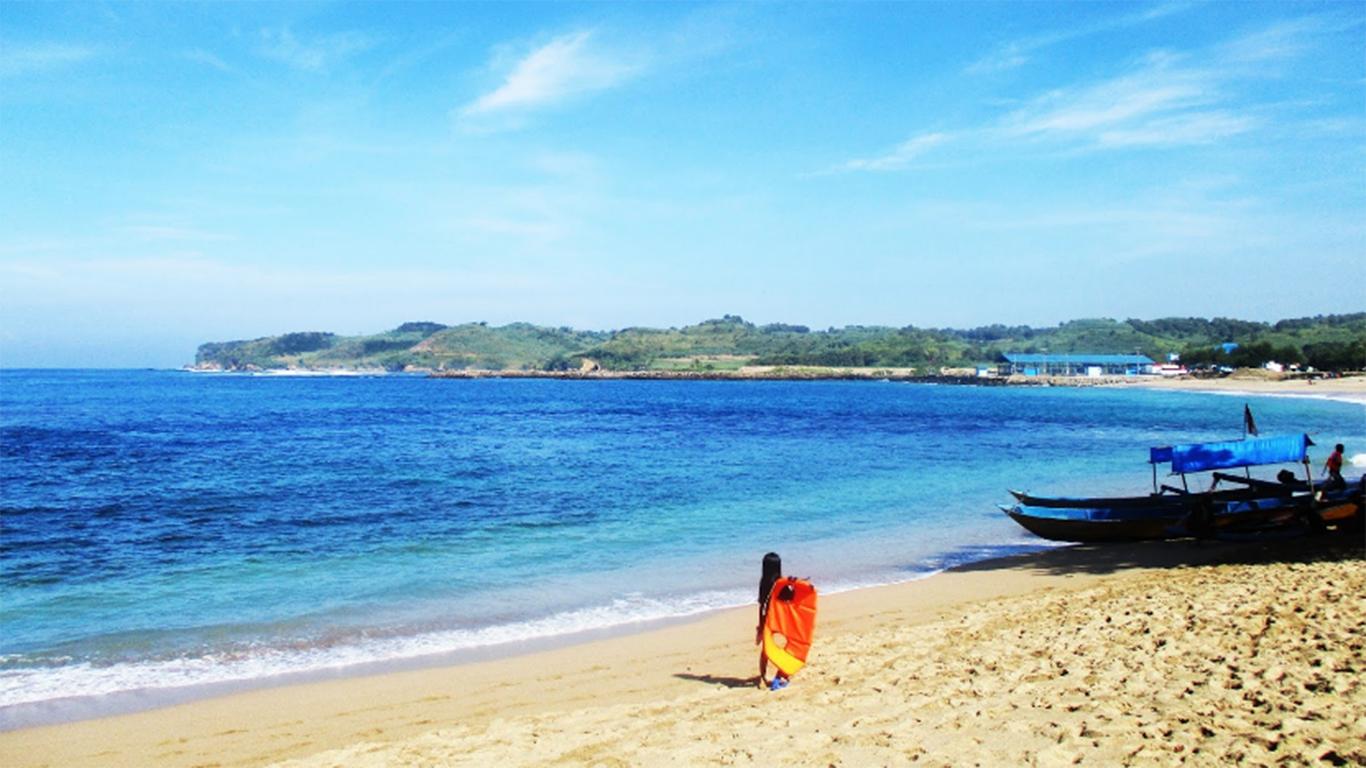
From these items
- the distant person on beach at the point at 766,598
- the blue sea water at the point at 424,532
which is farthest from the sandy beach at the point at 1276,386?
the distant person on beach at the point at 766,598

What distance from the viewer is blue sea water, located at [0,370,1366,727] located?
12.6 meters

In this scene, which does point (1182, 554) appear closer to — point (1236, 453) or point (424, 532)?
point (1236, 453)

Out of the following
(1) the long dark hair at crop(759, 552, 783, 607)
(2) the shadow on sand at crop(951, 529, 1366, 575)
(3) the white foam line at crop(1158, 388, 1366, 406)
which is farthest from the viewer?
(3) the white foam line at crop(1158, 388, 1366, 406)

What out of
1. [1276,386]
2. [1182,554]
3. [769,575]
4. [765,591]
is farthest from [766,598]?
[1276,386]

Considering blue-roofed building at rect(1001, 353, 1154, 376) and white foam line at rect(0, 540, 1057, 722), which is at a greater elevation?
blue-roofed building at rect(1001, 353, 1154, 376)

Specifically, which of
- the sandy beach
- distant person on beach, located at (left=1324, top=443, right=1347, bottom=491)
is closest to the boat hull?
distant person on beach, located at (left=1324, top=443, right=1347, bottom=491)

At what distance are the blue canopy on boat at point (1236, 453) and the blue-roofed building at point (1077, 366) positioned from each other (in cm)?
14943

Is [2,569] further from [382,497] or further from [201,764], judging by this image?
[201,764]

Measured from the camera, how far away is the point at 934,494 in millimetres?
27703

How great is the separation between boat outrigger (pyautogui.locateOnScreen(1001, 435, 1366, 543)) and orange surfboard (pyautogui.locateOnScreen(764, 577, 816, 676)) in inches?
422

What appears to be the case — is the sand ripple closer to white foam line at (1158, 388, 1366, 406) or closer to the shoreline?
white foam line at (1158, 388, 1366, 406)

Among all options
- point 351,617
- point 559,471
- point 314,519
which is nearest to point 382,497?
point 314,519

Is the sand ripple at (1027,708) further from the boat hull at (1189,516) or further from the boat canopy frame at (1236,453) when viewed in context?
the boat canopy frame at (1236,453)

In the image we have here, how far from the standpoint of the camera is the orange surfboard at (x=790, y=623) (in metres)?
9.34
